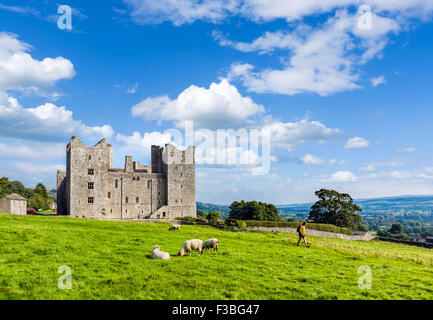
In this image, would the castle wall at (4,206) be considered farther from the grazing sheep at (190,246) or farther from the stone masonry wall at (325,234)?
the grazing sheep at (190,246)

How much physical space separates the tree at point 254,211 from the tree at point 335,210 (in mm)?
10785

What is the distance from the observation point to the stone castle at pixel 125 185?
211ft

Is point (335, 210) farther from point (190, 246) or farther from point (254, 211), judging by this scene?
point (190, 246)

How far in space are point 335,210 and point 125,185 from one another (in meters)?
50.2

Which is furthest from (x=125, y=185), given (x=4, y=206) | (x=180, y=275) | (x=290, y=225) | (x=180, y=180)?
(x=180, y=275)

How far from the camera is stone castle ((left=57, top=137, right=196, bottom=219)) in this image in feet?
211

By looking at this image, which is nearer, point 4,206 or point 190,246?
point 190,246

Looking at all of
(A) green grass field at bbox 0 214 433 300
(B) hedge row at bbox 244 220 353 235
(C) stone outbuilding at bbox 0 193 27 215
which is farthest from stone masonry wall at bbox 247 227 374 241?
(A) green grass field at bbox 0 214 433 300

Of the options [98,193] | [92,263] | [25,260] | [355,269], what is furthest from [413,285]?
[98,193]

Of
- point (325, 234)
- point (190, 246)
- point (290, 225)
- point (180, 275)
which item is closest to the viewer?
point (180, 275)

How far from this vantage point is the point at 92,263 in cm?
1538

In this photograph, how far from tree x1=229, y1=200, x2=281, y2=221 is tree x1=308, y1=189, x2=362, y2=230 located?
10.8 m

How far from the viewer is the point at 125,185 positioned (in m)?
71.0
